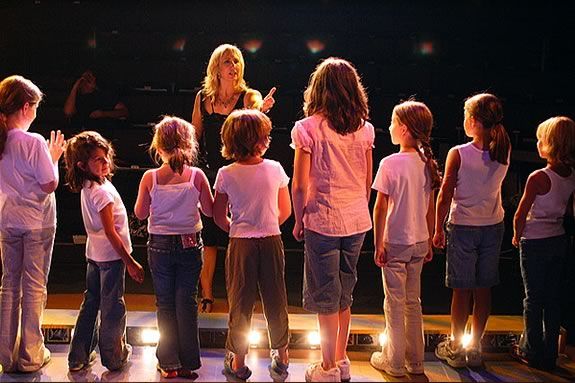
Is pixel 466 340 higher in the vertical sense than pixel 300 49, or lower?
lower

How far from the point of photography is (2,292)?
11.6ft

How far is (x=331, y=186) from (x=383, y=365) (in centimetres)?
104

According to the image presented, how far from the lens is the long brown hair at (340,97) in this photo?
3254 millimetres

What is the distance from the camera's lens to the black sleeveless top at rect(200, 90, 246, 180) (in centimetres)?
417

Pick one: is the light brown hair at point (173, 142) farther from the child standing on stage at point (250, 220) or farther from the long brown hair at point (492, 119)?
the long brown hair at point (492, 119)

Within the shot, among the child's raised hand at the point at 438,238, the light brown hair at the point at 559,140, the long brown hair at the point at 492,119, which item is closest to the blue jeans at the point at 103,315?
the child's raised hand at the point at 438,238

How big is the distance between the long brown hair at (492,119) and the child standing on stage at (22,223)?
219 centimetres

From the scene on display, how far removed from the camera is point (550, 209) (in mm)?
3701

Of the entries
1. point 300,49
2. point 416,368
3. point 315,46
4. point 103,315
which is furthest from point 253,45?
point 416,368

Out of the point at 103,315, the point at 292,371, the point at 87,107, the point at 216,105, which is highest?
the point at 87,107

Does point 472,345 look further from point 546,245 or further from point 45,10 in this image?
point 45,10

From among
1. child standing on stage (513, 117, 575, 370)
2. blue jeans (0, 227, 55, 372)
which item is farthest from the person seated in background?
child standing on stage (513, 117, 575, 370)

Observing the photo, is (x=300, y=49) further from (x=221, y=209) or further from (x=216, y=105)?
(x=221, y=209)

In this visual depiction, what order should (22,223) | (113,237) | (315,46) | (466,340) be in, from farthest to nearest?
(315,46), (466,340), (22,223), (113,237)
